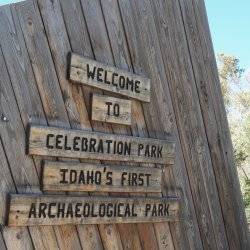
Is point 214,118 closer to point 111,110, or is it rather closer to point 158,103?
point 158,103

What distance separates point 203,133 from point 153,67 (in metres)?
0.84

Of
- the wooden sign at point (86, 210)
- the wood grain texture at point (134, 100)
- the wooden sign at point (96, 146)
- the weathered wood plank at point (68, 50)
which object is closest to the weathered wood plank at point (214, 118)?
the wood grain texture at point (134, 100)

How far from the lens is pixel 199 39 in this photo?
4.53 metres

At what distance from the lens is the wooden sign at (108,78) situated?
11.0ft

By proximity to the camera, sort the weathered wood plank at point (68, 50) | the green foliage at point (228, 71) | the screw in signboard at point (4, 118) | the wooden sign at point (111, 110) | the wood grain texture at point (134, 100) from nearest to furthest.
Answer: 1. the screw in signboard at point (4, 118)
2. the wood grain texture at point (134, 100)
3. the weathered wood plank at point (68, 50)
4. the wooden sign at point (111, 110)
5. the green foliage at point (228, 71)

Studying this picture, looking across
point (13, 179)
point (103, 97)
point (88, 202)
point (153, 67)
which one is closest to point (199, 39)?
point (153, 67)

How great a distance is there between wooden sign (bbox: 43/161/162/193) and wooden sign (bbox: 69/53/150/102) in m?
0.56

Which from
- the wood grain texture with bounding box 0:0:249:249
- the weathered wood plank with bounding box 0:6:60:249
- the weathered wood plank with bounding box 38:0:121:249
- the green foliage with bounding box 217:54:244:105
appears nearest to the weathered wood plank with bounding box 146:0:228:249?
the wood grain texture with bounding box 0:0:249:249

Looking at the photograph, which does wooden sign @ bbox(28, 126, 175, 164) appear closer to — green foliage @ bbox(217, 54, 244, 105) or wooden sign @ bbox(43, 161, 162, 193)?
wooden sign @ bbox(43, 161, 162, 193)

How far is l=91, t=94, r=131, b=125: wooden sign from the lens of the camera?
3449 mm

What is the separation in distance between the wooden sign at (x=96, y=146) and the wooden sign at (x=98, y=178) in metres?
0.07

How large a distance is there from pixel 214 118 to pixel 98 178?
1.62 m

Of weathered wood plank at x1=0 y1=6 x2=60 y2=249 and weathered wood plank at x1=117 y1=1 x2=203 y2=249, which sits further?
weathered wood plank at x1=117 y1=1 x2=203 y2=249

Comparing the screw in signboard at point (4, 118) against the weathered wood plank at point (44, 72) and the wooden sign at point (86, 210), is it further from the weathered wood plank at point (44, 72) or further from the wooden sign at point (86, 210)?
the wooden sign at point (86, 210)
